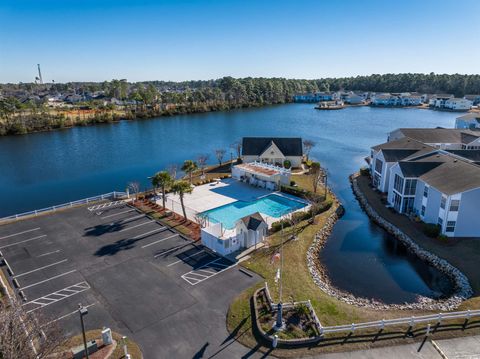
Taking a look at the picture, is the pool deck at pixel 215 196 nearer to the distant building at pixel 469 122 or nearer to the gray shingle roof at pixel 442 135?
the gray shingle roof at pixel 442 135

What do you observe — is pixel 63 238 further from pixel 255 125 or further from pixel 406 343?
pixel 255 125

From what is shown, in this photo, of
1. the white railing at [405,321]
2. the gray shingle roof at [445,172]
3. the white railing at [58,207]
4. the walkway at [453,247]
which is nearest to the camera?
the white railing at [405,321]

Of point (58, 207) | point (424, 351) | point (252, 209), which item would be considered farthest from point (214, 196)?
point (424, 351)

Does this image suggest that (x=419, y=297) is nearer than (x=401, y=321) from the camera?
No

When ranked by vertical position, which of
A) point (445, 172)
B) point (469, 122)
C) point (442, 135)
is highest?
point (469, 122)

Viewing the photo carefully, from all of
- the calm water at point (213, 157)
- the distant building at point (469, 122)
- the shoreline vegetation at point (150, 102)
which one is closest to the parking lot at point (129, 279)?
the calm water at point (213, 157)

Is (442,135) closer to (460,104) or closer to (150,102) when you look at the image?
(150,102)

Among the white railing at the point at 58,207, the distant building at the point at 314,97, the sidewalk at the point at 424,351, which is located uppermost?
the distant building at the point at 314,97
